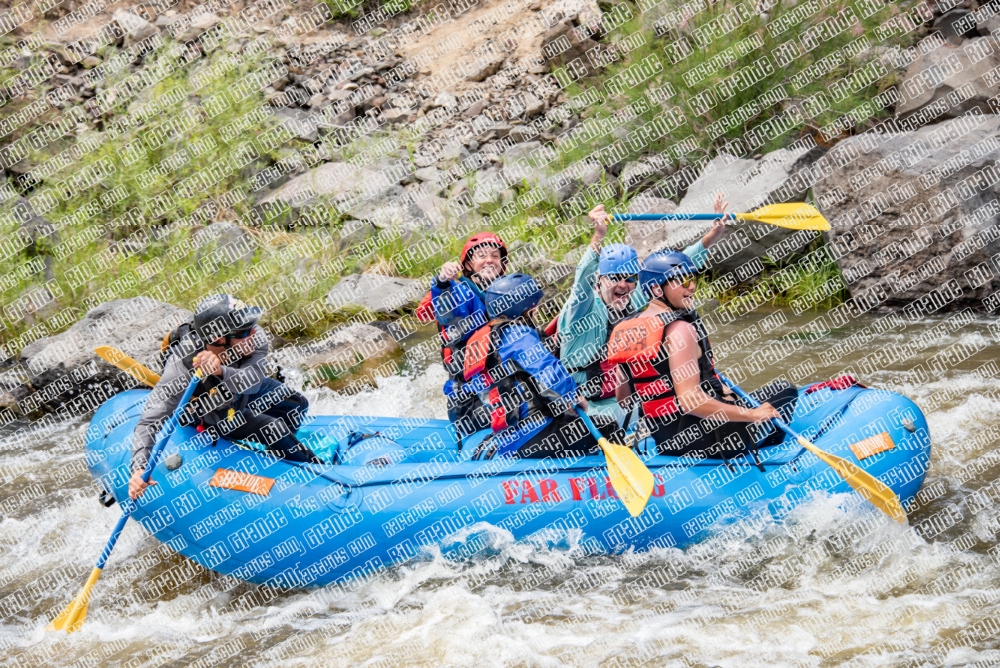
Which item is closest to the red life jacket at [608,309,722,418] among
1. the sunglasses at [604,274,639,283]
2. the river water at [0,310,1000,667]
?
the sunglasses at [604,274,639,283]

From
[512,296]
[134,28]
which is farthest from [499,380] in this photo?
[134,28]

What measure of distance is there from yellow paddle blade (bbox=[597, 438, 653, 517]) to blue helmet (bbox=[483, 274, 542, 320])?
2.10ft

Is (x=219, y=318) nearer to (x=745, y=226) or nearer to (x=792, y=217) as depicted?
(x=792, y=217)

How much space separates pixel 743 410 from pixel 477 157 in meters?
5.93

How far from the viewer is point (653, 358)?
388cm

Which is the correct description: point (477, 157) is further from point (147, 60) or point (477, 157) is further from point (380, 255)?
point (147, 60)

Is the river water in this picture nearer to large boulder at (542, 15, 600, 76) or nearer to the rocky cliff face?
the rocky cliff face

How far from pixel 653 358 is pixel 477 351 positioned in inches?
29.7

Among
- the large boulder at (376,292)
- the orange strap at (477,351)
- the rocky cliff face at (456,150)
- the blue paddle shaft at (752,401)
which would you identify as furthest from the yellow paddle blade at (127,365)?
the large boulder at (376,292)

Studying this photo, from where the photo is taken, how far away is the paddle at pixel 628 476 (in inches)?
148

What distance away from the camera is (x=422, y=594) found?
13.8 feet

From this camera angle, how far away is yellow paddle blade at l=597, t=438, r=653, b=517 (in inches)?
148

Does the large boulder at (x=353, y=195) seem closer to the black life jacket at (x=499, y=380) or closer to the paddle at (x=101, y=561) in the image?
the black life jacket at (x=499, y=380)

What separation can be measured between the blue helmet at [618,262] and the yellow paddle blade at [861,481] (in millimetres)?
986
